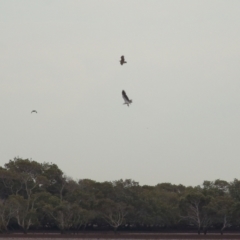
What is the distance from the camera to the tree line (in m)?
64.2

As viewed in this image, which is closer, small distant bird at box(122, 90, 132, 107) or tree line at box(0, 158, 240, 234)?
small distant bird at box(122, 90, 132, 107)

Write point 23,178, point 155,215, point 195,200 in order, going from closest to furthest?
1. point 195,200
2. point 155,215
3. point 23,178

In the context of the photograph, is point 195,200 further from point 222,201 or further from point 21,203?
point 21,203

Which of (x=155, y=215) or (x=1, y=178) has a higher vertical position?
(x=1, y=178)

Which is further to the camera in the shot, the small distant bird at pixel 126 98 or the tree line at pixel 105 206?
the tree line at pixel 105 206

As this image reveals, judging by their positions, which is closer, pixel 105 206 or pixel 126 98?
pixel 126 98

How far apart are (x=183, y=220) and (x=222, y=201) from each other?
6.23 meters

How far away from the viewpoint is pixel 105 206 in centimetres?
6600

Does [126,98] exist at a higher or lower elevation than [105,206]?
lower

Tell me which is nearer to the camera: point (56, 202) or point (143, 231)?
point (56, 202)

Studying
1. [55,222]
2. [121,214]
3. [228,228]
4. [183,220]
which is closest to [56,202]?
[55,222]

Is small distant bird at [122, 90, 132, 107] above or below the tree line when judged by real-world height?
below

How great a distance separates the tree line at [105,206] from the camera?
64.2 m

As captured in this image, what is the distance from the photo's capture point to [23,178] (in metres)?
74.1
